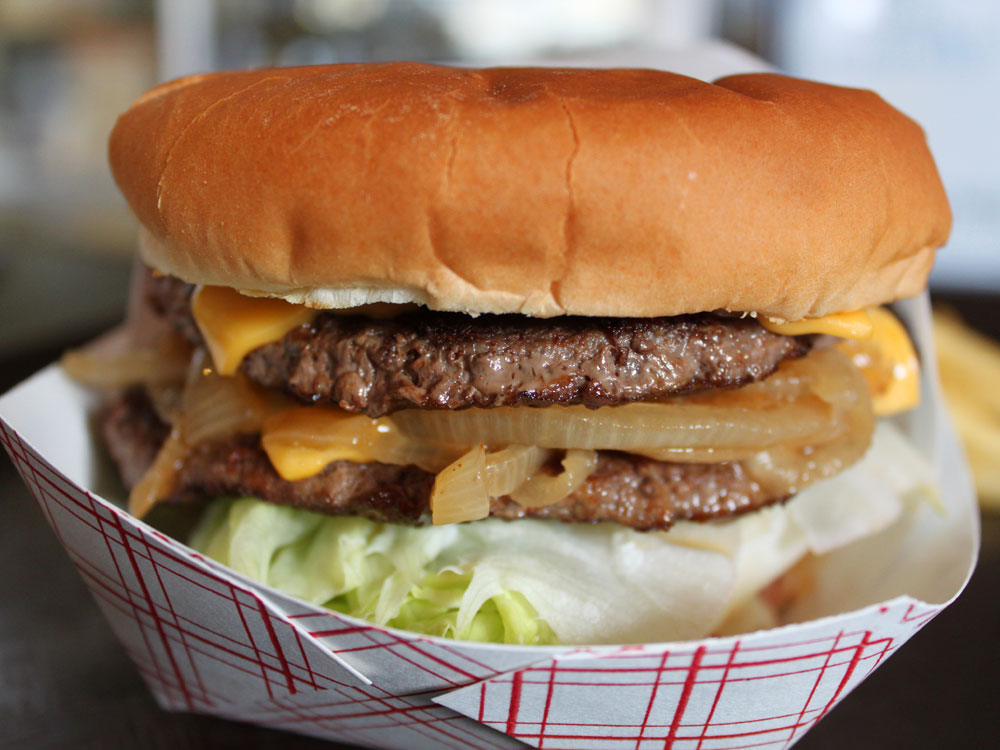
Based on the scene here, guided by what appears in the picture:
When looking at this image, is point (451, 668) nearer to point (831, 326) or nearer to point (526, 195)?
point (526, 195)

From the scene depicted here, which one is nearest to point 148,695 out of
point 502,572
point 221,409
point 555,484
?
point 221,409

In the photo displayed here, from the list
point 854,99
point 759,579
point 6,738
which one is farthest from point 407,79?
point 6,738

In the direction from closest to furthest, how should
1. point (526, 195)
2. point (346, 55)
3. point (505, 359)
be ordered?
1. point (526, 195)
2. point (505, 359)
3. point (346, 55)

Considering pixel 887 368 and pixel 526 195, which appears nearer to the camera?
pixel 526 195

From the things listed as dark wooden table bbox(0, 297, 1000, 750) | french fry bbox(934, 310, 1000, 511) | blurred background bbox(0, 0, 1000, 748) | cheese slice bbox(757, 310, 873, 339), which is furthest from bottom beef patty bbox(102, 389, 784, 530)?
blurred background bbox(0, 0, 1000, 748)

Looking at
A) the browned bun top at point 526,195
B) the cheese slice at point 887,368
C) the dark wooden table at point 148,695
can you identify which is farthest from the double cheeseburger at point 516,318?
the dark wooden table at point 148,695

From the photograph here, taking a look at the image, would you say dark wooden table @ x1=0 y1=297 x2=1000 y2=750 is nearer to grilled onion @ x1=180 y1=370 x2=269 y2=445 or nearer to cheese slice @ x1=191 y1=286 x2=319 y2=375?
grilled onion @ x1=180 y1=370 x2=269 y2=445
